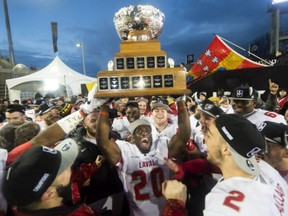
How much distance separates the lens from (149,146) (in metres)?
2.82

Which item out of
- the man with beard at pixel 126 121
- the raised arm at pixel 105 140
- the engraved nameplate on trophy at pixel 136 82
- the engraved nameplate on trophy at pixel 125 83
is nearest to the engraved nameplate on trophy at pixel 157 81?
the engraved nameplate on trophy at pixel 136 82

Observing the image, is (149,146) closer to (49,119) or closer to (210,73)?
(49,119)

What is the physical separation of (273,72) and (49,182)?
8.66 m

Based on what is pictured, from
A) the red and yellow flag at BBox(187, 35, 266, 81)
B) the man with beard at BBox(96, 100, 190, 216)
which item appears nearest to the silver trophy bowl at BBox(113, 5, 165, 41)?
the man with beard at BBox(96, 100, 190, 216)

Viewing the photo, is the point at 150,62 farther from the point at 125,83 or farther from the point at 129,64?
the point at 125,83

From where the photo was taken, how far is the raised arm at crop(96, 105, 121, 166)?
8.23 ft

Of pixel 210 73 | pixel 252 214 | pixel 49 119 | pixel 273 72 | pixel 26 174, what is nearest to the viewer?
pixel 252 214

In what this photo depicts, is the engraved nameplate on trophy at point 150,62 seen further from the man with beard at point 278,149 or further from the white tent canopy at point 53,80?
the white tent canopy at point 53,80

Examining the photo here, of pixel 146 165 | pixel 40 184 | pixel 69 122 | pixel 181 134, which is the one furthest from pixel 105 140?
pixel 40 184

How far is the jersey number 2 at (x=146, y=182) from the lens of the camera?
8.27 ft

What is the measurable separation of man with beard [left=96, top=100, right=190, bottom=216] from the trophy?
40 centimetres

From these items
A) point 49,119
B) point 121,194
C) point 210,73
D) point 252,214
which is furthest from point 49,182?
point 210,73

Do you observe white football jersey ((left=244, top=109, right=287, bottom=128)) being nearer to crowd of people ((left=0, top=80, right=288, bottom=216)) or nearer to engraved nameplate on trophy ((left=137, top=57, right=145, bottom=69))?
crowd of people ((left=0, top=80, right=288, bottom=216))

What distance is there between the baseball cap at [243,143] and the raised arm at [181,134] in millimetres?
1182
